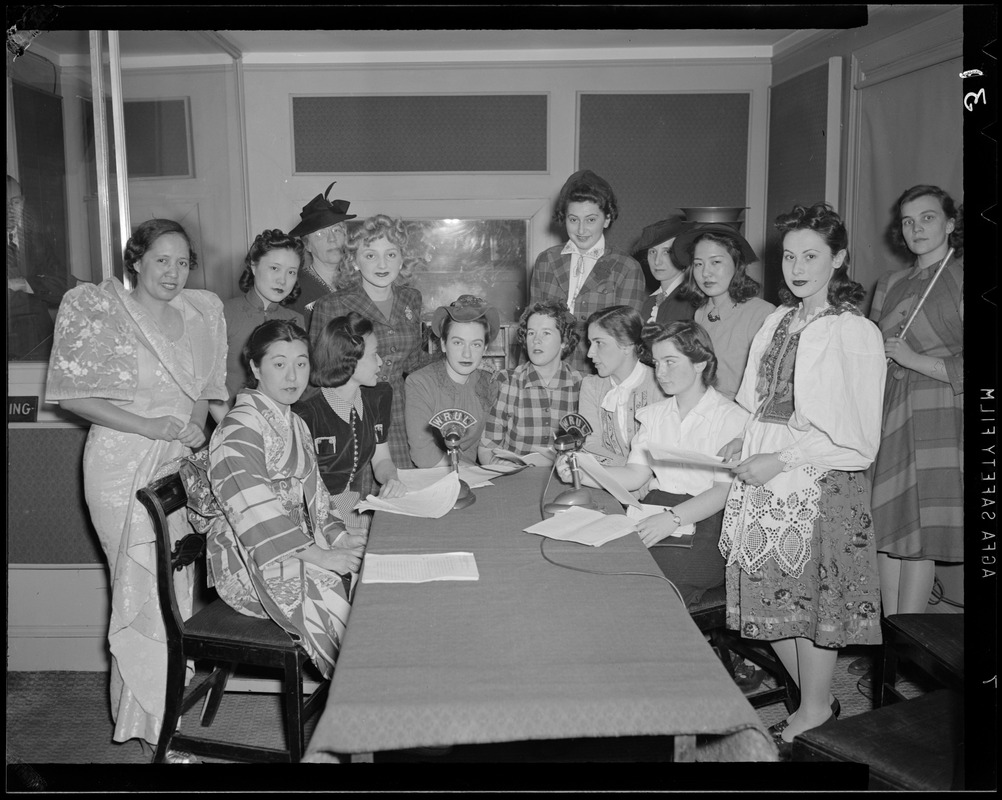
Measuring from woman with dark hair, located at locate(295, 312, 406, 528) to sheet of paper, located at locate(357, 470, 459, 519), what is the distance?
10.2 inches

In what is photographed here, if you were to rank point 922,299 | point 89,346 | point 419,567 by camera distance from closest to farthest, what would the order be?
point 419,567 → point 89,346 → point 922,299

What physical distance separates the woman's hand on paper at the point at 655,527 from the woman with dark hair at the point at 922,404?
0.91 meters

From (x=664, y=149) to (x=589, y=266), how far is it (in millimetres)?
848

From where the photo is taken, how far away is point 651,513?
245 centimetres

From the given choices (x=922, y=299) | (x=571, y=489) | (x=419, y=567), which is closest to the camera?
(x=419, y=567)

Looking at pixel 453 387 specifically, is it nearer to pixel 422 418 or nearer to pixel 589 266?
pixel 422 418

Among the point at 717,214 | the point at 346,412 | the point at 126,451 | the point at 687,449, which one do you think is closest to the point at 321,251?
the point at 346,412

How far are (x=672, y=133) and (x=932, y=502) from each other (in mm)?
1823

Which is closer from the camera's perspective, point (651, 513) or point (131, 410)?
point (651, 513)

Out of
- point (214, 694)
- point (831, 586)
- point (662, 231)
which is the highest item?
point (662, 231)

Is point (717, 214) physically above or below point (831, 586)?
above

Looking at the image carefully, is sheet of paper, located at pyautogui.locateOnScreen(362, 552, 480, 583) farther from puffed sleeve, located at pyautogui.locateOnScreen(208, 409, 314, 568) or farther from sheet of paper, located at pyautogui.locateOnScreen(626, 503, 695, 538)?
sheet of paper, located at pyautogui.locateOnScreen(626, 503, 695, 538)

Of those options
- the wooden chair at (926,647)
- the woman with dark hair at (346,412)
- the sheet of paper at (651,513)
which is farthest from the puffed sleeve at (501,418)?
the wooden chair at (926,647)

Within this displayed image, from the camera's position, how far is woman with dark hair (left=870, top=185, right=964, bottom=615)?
2.68 meters
